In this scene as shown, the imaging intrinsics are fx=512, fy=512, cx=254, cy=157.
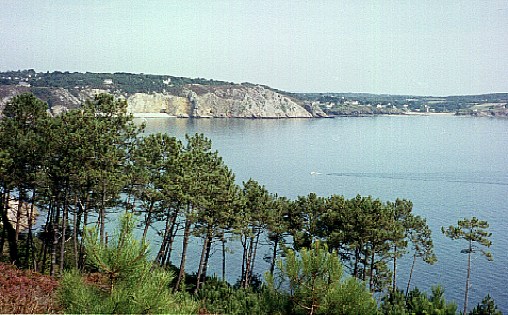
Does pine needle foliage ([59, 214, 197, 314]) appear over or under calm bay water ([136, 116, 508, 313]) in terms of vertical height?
over

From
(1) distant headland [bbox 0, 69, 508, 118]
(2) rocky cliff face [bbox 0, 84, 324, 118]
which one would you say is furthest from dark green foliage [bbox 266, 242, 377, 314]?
(2) rocky cliff face [bbox 0, 84, 324, 118]

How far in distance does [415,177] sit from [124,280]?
47032mm

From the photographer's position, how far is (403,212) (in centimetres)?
2072

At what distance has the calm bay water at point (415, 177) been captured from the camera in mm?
25781

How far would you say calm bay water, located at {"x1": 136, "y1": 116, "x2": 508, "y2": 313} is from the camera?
25.8m

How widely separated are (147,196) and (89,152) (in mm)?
2711

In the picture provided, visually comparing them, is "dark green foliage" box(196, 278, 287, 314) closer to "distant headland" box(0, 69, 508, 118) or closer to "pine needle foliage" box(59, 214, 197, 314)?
"pine needle foliage" box(59, 214, 197, 314)

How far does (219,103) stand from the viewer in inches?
5576

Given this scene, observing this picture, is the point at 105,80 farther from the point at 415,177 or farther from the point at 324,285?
the point at 324,285

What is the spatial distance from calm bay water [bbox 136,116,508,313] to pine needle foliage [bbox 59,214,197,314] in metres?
19.0

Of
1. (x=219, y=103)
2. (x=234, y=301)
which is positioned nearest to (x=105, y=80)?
(x=219, y=103)

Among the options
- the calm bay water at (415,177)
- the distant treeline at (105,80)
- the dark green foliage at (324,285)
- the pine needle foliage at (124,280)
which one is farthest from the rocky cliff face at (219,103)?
the pine needle foliage at (124,280)

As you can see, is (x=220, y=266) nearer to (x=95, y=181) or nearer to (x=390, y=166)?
(x=95, y=181)

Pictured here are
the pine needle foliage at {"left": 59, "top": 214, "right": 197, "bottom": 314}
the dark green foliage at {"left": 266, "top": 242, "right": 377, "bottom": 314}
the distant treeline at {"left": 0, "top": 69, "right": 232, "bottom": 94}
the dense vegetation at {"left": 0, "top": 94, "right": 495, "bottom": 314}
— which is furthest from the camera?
the distant treeline at {"left": 0, "top": 69, "right": 232, "bottom": 94}
